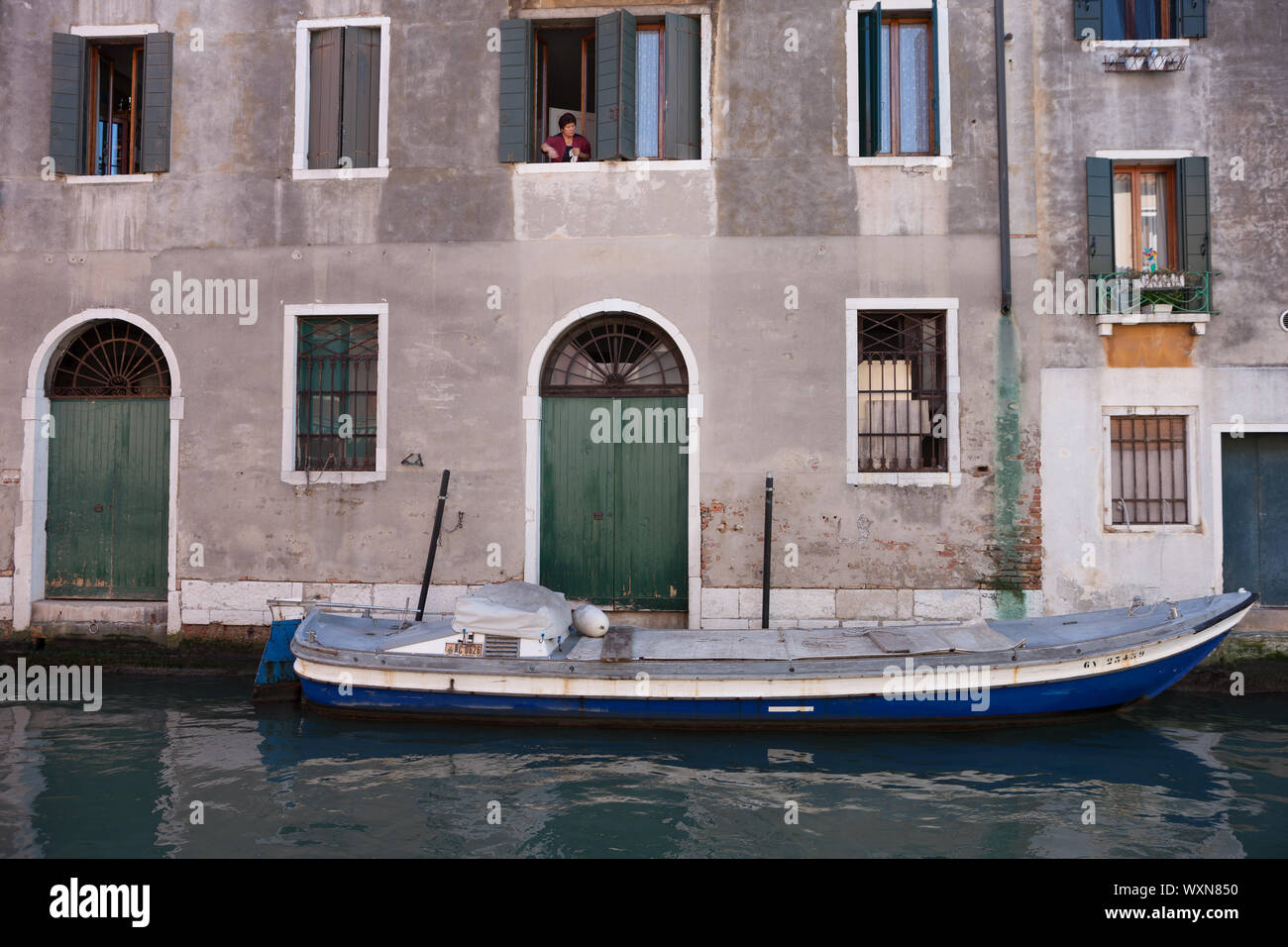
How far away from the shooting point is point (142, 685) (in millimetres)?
8773

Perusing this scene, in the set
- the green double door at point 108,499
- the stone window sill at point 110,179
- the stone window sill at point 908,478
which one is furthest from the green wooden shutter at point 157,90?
the stone window sill at point 908,478

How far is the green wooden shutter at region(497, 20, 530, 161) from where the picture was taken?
363 inches

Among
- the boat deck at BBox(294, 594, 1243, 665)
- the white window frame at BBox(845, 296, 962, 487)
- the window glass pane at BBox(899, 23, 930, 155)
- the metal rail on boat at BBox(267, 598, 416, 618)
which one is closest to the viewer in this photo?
the boat deck at BBox(294, 594, 1243, 665)

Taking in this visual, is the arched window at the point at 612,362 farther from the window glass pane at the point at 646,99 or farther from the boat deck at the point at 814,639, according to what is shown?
the boat deck at the point at 814,639

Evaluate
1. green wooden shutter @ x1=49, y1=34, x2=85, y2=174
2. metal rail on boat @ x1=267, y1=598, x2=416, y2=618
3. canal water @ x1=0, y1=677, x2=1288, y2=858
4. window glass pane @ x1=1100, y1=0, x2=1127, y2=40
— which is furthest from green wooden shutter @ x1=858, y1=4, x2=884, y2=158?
green wooden shutter @ x1=49, y1=34, x2=85, y2=174

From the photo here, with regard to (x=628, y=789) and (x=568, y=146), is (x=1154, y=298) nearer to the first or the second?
(x=568, y=146)

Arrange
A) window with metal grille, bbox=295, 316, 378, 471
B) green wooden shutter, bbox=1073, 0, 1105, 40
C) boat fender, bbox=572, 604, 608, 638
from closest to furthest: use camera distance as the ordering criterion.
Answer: boat fender, bbox=572, 604, 608, 638 → green wooden shutter, bbox=1073, 0, 1105, 40 → window with metal grille, bbox=295, 316, 378, 471

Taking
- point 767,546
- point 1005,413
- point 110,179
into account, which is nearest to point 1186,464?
point 1005,413

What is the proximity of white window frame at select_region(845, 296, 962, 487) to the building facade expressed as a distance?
0.03 meters

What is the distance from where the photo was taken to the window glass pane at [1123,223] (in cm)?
904

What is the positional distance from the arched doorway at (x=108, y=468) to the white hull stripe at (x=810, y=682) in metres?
4.73

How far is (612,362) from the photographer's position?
9.38 meters

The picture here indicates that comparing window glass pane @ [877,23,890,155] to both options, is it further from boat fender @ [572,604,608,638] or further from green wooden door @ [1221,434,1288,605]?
boat fender @ [572,604,608,638]
